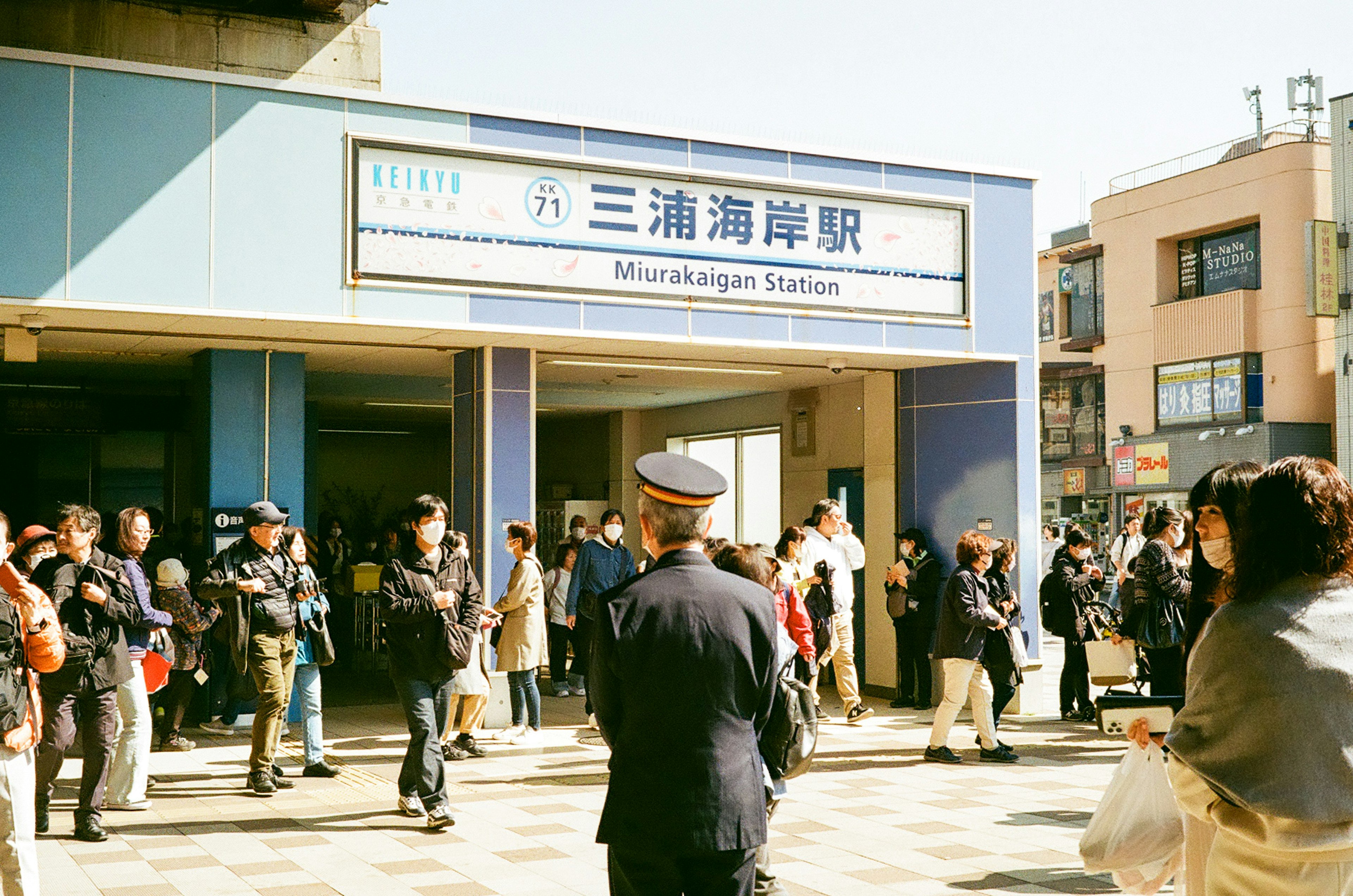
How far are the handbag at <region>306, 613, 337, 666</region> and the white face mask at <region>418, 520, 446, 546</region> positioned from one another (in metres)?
1.42

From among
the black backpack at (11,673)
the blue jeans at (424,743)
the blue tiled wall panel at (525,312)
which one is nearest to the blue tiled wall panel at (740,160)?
the blue tiled wall panel at (525,312)

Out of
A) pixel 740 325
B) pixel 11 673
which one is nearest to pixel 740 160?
pixel 740 325

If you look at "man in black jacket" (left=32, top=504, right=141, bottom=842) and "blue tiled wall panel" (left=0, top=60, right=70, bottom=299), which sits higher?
"blue tiled wall panel" (left=0, top=60, right=70, bottom=299)

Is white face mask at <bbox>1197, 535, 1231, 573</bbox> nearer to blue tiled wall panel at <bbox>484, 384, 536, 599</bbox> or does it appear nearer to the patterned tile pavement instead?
the patterned tile pavement

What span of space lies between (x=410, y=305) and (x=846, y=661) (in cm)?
451

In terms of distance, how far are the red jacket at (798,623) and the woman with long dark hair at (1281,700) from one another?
5.76m

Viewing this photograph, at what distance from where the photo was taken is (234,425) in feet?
34.7

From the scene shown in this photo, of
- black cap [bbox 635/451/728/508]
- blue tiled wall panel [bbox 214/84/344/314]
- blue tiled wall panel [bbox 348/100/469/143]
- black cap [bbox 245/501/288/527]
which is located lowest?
black cap [bbox 245/501/288/527]

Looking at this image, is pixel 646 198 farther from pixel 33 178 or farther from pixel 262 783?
pixel 262 783

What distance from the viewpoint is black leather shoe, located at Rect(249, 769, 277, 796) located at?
7883 millimetres

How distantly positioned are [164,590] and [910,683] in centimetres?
659

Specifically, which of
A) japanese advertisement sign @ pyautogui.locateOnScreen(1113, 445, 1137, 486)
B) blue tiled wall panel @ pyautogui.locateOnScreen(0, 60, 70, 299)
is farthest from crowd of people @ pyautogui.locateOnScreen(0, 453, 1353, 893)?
japanese advertisement sign @ pyautogui.locateOnScreen(1113, 445, 1137, 486)

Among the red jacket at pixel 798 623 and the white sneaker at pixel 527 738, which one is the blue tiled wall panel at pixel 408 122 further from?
the white sneaker at pixel 527 738

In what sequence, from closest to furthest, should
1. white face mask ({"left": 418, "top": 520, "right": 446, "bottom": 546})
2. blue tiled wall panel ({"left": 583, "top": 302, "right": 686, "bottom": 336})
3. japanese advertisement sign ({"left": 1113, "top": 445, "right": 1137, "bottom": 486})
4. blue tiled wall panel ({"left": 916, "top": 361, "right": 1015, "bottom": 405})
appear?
white face mask ({"left": 418, "top": 520, "right": 446, "bottom": 546}) < blue tiled wall panel ({"left": 583, "top": 302, "right": 686, "bottom": 336}) < blue tiled wall panel ({"left": 916, "top": 361, "right": 1015, "bottom": 405}) < japanese advertisement sign ({"left": 1113, "top": 445, "right": 1137, "bottom": 486})
